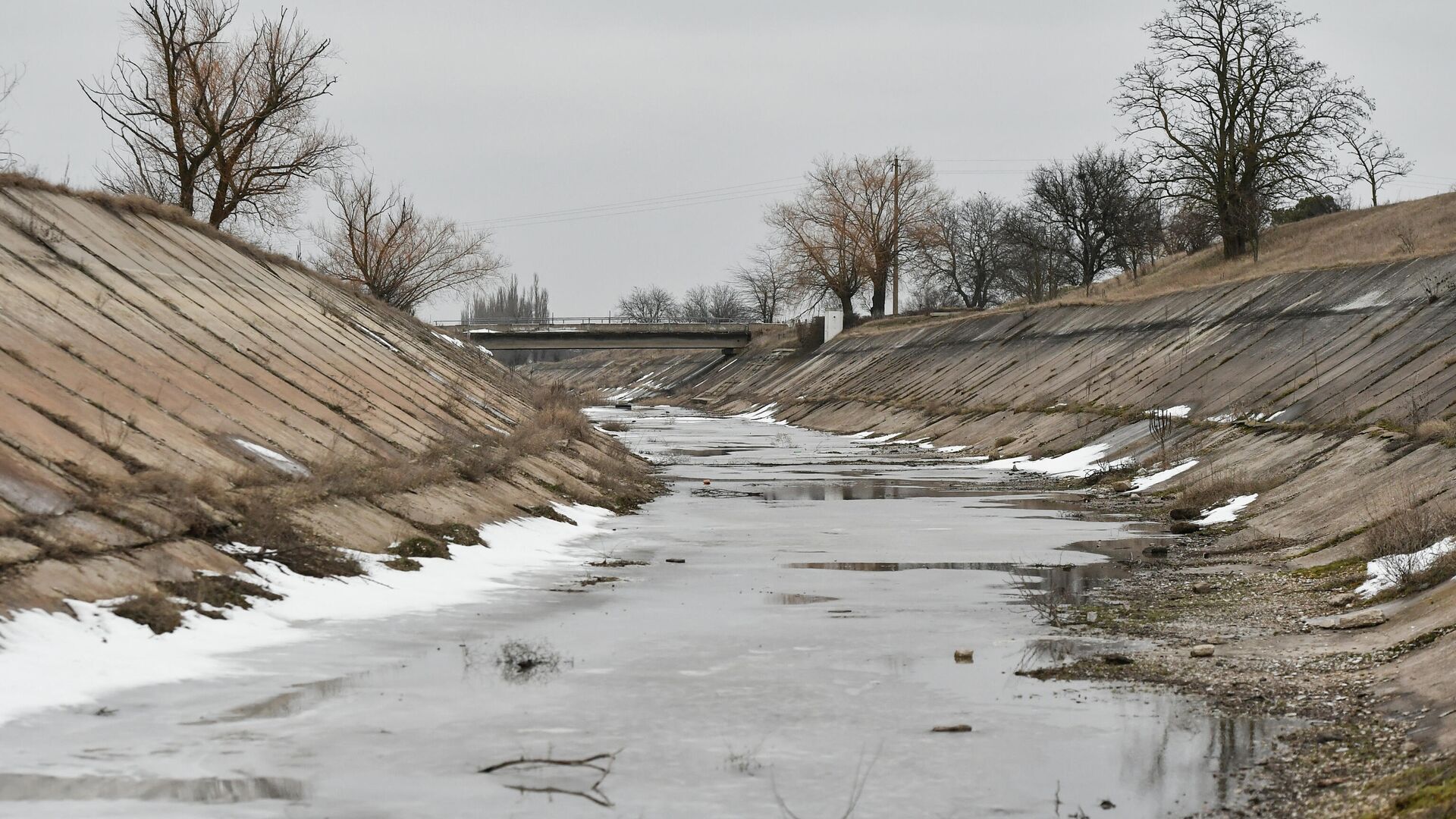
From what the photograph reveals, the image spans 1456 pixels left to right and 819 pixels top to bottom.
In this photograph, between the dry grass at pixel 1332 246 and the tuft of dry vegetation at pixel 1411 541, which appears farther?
the dry grass at pixel 1332 246

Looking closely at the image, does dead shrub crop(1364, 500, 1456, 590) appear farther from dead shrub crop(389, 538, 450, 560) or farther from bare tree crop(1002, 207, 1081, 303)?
bare tree crop(1002, 207, 1081, 303)

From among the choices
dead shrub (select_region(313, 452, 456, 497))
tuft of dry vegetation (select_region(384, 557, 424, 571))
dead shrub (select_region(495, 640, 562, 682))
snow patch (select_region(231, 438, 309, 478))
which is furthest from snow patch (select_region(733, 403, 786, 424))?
dead shrub (select_region(495, 640, 562, 682))

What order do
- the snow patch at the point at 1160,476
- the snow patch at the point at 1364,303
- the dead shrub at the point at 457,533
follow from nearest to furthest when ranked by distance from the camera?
1. the dead shrub at the point at 457,533
2. the snow patch at the point at 1160,476
3. the snow patch at the point at 1364,303

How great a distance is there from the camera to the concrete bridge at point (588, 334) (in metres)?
86.8

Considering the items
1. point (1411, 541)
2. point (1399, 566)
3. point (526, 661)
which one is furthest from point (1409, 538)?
point (526, 661)

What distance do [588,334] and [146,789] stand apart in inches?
3206

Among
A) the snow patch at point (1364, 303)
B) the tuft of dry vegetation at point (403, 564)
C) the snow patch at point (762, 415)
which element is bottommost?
the tuft of dry vegetation at point (403, 564)

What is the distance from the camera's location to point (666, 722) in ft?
29.3

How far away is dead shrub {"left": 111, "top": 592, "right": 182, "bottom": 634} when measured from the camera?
33.3ft

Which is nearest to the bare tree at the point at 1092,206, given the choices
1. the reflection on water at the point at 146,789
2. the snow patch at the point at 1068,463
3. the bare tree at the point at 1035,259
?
the bare tree at the point at 1035,259

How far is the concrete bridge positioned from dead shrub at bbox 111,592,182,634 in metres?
73.9

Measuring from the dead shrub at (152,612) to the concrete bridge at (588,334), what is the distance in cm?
7394

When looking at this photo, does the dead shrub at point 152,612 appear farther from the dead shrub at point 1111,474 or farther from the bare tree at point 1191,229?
the bare tree at point 1191,229

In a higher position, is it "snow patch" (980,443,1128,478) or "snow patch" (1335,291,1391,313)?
"snow patch" (1335,291,1391,313)
